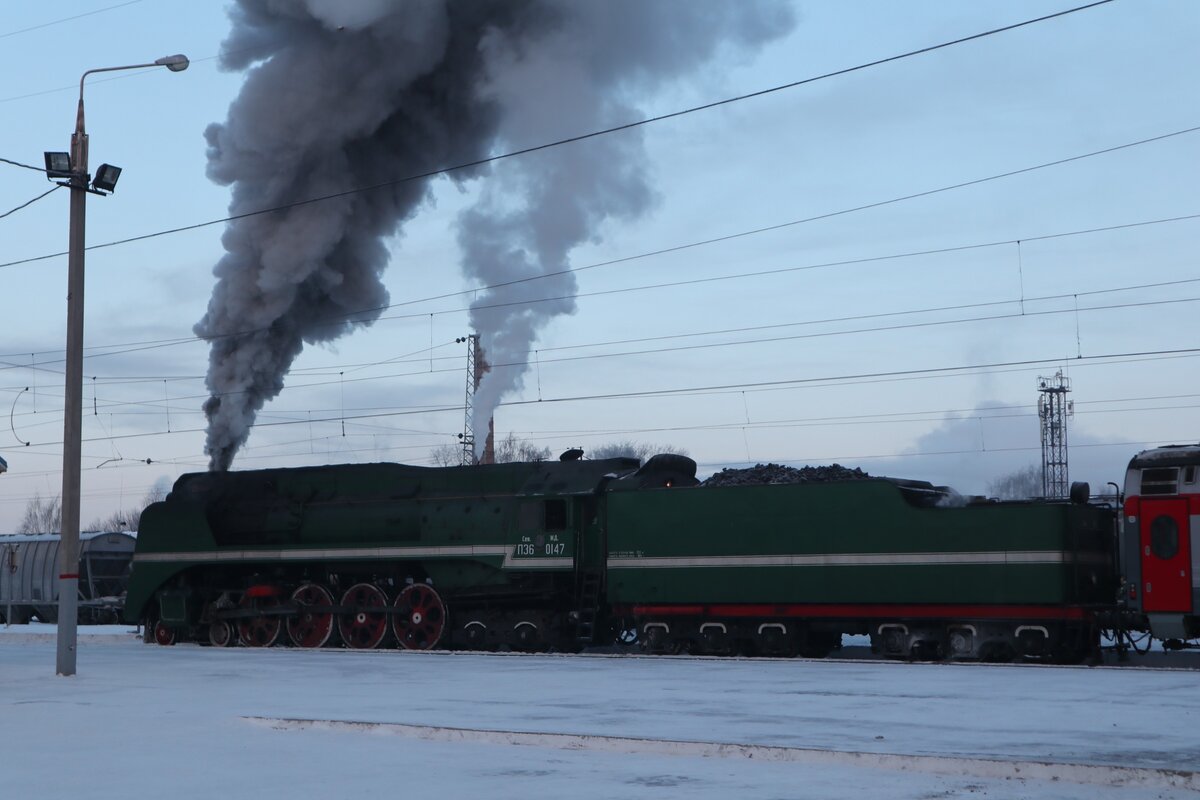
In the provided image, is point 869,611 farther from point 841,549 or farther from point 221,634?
point 221,634

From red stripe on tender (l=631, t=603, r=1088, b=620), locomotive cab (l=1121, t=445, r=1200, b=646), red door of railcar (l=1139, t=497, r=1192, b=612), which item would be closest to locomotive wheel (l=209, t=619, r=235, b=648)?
red stripe on tender (l=631, t=603, r=1088, b=620)

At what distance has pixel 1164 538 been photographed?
18172 millimetres

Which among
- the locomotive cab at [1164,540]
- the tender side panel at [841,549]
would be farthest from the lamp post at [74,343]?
the locomotive cab at [1164,540]

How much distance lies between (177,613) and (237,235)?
791 cm

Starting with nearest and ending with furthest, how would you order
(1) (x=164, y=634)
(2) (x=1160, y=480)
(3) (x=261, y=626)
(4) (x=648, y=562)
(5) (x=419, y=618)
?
(2) (x=1160, y=480), (4) (x=648, y=562), (5) (x=419, y=618), (3) (x=261, y=626), (1) (x=164, y=634)

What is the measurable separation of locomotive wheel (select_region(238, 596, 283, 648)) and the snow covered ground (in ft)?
25.2

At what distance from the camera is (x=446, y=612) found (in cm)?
2295

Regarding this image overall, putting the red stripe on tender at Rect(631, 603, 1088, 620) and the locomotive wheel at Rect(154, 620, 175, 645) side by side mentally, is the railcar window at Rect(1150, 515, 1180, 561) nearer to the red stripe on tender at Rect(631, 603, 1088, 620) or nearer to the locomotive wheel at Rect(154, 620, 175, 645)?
the red stripe on tender at Rect(631, 603, 1088, 620)

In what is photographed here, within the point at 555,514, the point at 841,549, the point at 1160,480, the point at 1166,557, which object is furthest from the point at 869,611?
the point at 555,514

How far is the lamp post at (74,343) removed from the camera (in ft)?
59.5

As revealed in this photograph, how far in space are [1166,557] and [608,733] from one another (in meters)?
11.0

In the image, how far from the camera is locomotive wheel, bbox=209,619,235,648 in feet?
84.8

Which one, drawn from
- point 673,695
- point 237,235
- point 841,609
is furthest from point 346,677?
point 237,235

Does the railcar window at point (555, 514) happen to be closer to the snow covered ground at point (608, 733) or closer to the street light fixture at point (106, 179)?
the snow covered ground at point (608, 733)
